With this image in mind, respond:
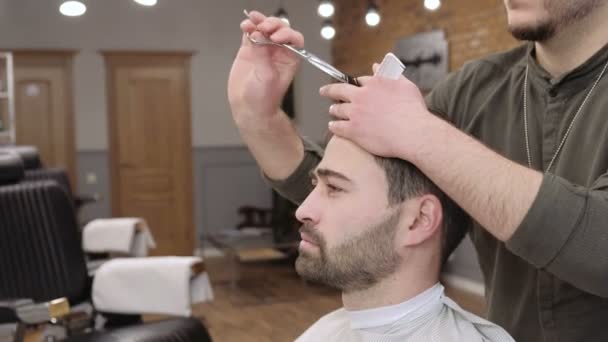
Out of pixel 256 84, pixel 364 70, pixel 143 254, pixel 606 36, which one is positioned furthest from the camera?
pixel 364 70

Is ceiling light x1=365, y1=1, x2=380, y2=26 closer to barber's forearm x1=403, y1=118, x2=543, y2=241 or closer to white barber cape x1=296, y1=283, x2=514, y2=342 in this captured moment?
white barber cape x1=296, y1=283, x2=514, y2=342

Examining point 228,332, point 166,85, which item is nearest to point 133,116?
point 166,85

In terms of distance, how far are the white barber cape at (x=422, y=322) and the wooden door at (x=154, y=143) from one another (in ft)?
23.2

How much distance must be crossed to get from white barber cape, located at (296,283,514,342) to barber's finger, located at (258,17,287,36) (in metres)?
0.49

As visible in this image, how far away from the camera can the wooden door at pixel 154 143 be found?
7969 mm

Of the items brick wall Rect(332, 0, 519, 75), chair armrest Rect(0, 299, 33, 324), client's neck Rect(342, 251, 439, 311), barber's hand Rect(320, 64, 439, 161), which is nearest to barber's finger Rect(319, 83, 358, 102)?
barber's hand Rect(320, 64, 439, 161)

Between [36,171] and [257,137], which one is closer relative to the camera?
[257,137]

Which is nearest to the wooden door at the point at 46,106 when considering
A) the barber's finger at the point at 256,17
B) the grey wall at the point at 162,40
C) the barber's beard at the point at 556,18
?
the grey wall at the point at 162,40

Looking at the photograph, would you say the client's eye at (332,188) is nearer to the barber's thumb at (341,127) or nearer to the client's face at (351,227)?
the client's face at (351,227)

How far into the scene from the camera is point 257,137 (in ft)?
4.28

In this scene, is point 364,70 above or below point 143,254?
above

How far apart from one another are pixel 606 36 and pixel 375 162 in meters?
0.41

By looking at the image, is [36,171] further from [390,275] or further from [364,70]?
[390,275]

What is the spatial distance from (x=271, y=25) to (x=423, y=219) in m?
0.40
